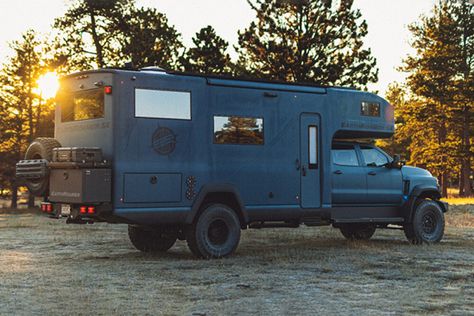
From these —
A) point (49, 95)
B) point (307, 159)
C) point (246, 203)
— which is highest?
point (49, 95)

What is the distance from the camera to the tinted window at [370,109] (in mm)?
13883

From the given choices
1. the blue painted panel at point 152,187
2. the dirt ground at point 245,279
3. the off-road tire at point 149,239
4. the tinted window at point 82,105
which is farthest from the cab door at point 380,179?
the tinted window at point 82,105

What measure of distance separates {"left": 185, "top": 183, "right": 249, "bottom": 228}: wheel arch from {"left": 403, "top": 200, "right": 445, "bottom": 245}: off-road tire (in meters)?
4.11

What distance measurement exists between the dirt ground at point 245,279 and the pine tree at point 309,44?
18.5 meters

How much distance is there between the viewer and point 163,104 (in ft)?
36.7

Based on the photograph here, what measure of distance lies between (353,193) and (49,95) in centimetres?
3911

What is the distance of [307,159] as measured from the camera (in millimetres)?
12961

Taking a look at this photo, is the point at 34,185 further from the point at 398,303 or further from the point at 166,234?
the point at 398,303

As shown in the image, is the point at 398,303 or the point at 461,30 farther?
the point at 461,30

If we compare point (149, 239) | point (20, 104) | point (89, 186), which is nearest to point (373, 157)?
point (149, 239)

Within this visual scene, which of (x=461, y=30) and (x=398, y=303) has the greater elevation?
(x=461, y=30)

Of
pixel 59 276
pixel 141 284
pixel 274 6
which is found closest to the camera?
pixel 141 284

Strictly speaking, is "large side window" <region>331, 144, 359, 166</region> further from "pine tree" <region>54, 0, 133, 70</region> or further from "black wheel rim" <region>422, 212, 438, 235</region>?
"pine tree" <region>54, 0, 133, 70</region>

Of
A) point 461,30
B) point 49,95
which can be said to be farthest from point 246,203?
point 461,30
